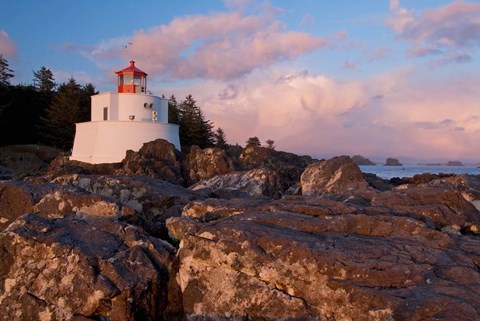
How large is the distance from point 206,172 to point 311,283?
74.1 feet

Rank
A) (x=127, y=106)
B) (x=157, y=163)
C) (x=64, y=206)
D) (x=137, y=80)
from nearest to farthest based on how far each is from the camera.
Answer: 1. (x=64, y=206)
2. (x=157, y=163)
3. (x=127, y=106)
4. (x=137, y=80)

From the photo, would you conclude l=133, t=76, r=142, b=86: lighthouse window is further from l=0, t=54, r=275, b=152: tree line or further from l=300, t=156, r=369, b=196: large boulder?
l=300, t=156, r=369, b=196: large boulder

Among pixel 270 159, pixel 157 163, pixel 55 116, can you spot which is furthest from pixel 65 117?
pixel 270 159

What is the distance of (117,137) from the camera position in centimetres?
4022

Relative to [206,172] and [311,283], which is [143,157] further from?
[311,283]

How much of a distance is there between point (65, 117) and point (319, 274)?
5113cm

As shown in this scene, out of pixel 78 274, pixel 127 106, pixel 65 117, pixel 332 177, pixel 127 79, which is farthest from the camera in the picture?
pixel 65 117

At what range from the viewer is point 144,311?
21.9 ft

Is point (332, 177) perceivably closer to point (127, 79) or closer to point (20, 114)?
point (127, 79)

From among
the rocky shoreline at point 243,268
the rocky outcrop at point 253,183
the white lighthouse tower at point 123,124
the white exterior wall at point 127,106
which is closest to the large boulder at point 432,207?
the rocky shoreline at point 243,268

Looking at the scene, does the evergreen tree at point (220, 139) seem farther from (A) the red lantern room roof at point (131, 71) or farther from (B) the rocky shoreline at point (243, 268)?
(B) the rocky shoreline at point (243, 268)

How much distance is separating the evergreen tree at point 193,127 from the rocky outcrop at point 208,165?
25667 millimetres

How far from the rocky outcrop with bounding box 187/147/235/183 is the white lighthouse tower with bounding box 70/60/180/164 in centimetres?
1083

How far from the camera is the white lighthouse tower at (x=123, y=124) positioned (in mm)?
40219
